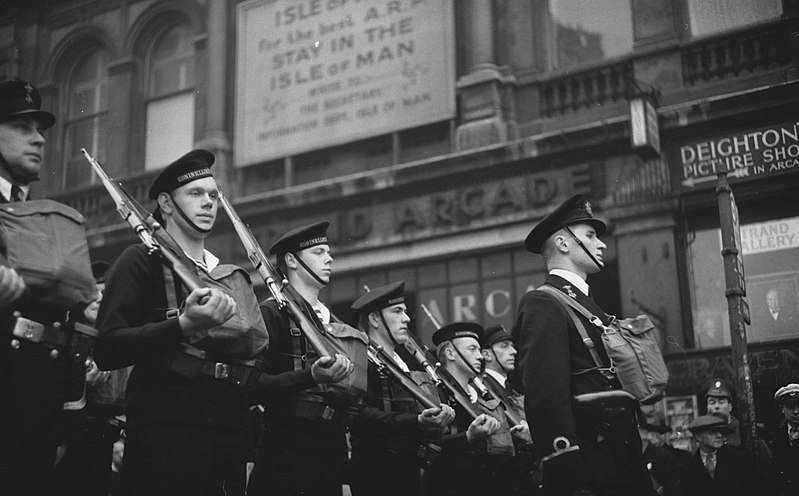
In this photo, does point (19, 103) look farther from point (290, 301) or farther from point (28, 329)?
point (290, 301)

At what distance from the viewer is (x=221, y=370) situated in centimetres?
446

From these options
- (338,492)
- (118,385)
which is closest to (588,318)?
(338,492)

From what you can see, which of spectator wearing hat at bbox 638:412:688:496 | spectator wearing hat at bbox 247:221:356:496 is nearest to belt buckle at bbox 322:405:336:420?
spectator wearing hat at bbox 247:221:356:496

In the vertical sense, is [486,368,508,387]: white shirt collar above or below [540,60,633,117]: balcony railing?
below

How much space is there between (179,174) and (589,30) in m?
10.5

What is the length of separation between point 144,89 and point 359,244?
6353 millimetres

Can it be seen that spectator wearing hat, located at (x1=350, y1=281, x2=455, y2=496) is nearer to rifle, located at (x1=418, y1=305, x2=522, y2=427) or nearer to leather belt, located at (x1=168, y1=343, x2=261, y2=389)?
rifle, located at (x1=418, y1=305, x2=522, y2=427)

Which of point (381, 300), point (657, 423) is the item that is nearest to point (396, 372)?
point (381, 300)

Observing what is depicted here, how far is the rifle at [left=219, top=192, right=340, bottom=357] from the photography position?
5.54 meters

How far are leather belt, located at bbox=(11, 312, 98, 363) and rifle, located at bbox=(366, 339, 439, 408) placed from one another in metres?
2.77

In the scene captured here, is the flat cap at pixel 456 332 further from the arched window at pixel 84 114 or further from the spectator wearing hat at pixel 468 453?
the arched window at pixel 84 114

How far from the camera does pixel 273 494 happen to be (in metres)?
5.26

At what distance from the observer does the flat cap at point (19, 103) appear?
4.22 meters

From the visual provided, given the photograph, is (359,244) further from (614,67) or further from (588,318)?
(588,318)
